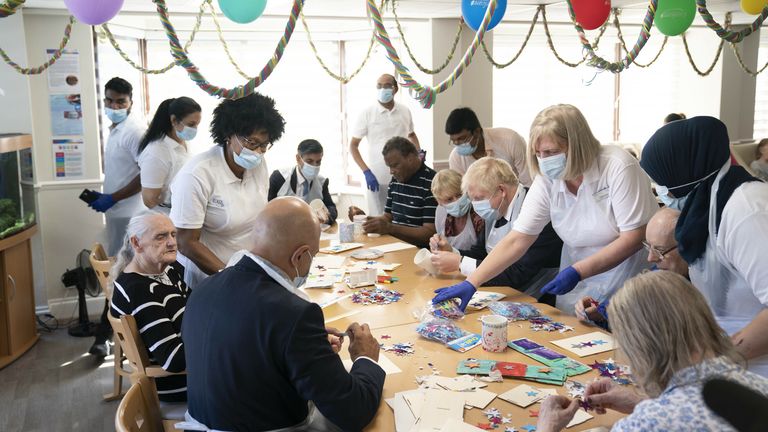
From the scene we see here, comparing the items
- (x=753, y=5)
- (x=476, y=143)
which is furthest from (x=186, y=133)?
(x=753, y=5)

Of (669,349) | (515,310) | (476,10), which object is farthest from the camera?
(476,10)

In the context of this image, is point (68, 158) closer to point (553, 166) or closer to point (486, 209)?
point (486, 209)

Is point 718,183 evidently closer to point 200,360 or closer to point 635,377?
point 635,377

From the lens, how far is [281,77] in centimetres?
725

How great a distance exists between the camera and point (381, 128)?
19.8 feet

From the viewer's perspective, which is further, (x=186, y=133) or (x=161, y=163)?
(x=186, y=133)

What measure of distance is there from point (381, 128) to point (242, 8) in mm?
2509

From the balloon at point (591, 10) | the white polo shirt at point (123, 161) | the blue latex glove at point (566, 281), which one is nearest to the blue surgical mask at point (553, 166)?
the blue latex glove at point (566, 281)

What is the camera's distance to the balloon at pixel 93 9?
9.11ft

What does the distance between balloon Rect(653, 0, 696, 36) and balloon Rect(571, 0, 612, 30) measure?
332 millimetres

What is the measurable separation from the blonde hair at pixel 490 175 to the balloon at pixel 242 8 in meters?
1.57

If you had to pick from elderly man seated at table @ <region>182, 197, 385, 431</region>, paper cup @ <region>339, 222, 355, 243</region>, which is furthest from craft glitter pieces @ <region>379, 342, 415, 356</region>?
paper cup @ <region>339, 222, 355, 243</region>

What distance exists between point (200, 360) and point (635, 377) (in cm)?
108

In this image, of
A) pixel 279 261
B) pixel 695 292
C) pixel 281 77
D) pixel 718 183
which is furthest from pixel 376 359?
pixel 281 77
